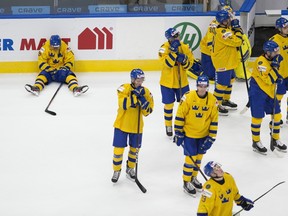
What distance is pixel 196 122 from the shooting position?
6199mm

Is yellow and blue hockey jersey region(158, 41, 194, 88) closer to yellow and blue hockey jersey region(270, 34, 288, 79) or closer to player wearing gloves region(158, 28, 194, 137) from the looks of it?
player wearing gloves region(158, 28, 194, 137)

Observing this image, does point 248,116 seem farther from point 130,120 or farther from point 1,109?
point 1,109

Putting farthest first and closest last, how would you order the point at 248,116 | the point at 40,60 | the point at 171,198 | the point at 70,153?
1. the point at 40,60
2. the point at 248,116
3. the point at 70,153
4. the point at 171,198

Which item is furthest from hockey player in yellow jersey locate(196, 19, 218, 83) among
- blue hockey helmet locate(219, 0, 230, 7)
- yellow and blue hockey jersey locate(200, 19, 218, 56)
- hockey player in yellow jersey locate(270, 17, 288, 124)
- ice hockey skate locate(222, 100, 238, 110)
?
hockey player in yellow jersey locate(270, 17, 288, 124)

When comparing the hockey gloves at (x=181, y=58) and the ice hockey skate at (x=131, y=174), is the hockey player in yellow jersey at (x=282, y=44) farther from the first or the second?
the ice hockey skate at (x=131, y=174)

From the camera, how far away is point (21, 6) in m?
9.23

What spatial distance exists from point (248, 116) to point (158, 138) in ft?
3.95

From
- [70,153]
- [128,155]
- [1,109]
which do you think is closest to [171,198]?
[128,155]

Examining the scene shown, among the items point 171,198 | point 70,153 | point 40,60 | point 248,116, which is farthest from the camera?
point 40,60

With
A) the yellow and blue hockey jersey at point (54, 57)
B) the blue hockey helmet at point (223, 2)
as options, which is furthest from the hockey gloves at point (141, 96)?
the blue hockey helmet at point (223, 2)

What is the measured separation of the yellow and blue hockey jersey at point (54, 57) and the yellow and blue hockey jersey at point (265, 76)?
114 inches

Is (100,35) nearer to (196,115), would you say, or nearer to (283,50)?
(283,50)

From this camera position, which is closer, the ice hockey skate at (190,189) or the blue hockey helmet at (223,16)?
the ice hockey skate at (190,189)

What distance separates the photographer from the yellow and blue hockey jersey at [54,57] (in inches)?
354
